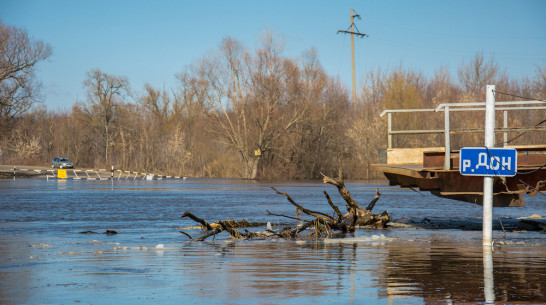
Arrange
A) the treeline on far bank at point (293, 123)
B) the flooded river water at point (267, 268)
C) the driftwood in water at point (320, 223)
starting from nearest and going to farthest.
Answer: the flooded river water at point (267, 268)
the driftwood in water at point (320, 223)
the treeline on far bank at point (293, 123)

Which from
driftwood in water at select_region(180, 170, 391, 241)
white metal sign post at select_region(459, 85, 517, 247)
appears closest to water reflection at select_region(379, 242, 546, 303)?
white metal sign post at select_region(459, 85, 517, 247)

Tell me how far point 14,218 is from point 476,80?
67.9 m

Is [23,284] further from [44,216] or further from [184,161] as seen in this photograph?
[184,161]

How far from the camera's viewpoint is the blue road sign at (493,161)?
1278cm

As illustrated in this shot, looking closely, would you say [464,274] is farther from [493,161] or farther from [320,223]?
[320,223]

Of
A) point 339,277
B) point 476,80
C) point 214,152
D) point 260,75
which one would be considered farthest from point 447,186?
point 476,80

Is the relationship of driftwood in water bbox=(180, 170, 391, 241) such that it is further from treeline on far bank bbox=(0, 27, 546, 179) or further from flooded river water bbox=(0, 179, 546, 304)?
treeline on far bank bbox=(0, 27, 546, 179)

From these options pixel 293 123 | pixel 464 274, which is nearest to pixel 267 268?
pixel 464 274

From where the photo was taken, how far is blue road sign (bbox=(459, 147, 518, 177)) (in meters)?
12.8

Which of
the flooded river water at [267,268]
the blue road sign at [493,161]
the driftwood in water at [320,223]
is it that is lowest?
the flooded river water at [267,268]

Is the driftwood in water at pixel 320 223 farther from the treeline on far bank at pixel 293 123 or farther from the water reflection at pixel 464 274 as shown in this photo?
the treeline on far bank at pixel 293 123

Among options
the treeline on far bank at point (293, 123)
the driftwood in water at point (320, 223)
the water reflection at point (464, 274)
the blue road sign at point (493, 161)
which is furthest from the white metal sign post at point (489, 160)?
the treeline on far bank at point (293, 123)

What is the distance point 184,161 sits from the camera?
245 ft

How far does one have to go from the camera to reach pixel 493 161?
12.8 meters
